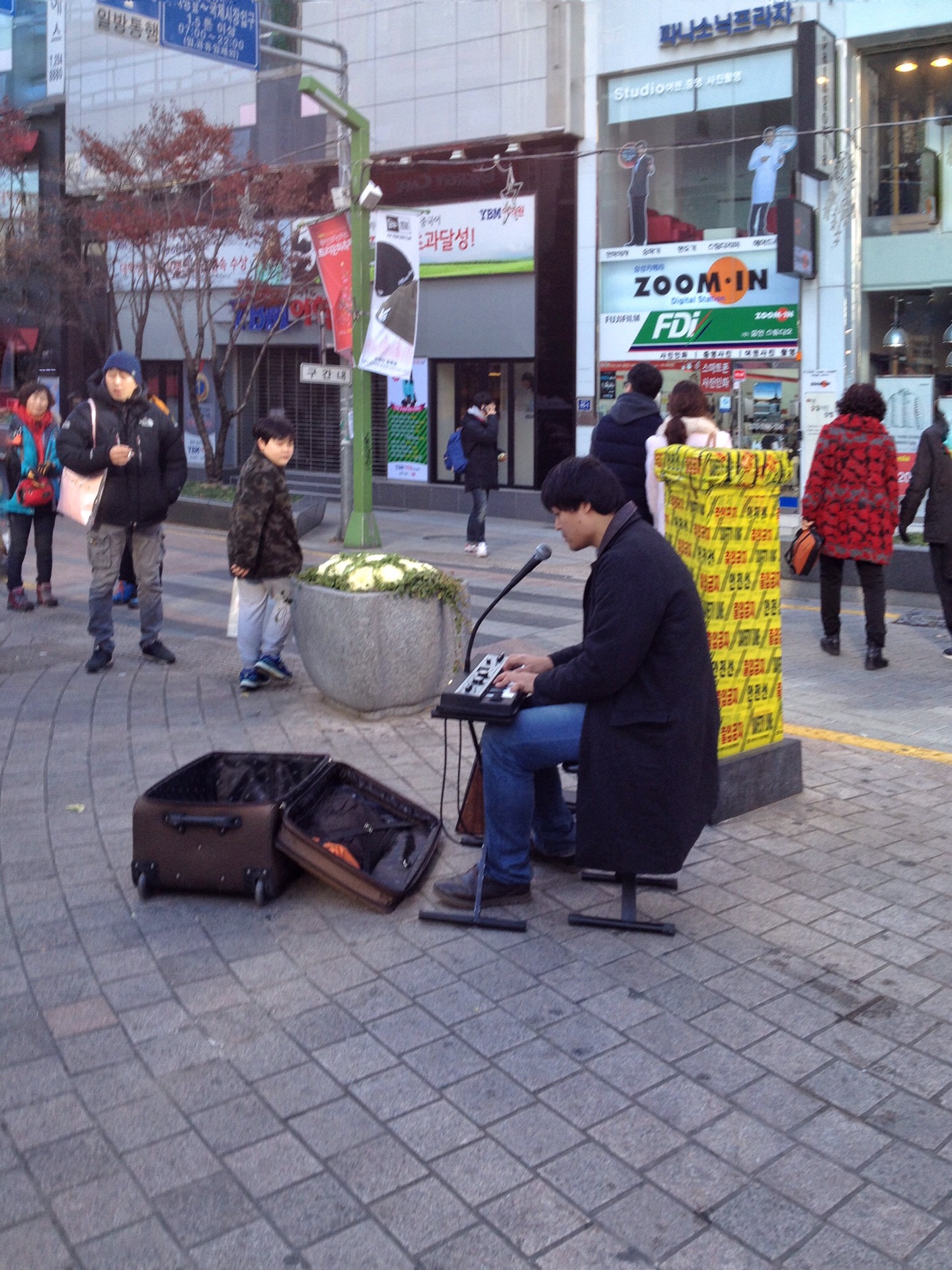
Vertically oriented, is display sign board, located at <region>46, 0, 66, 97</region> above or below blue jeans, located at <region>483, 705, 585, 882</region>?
above

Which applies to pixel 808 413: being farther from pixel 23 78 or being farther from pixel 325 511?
pixel 23 78

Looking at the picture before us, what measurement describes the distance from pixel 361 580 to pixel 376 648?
1.24ft

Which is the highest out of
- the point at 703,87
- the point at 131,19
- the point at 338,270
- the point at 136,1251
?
the point at 703,87

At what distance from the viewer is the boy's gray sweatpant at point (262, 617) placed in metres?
7.64

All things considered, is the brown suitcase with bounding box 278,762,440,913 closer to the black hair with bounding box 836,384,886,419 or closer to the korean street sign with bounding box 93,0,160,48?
the black hair with bounding box 836,384,886,419

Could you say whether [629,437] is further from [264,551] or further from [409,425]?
[409,425]

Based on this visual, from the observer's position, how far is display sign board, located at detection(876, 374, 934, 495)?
15.7 m

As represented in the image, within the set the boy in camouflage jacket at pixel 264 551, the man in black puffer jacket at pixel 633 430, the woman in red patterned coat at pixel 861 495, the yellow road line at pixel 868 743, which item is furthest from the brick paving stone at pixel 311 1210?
the woman in red patterned coat at pixel 861 495

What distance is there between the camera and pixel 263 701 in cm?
766

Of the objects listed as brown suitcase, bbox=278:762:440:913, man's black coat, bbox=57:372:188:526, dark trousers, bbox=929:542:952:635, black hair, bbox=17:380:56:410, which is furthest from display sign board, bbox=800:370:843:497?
brown suitcase, bbox=278:762:440:913

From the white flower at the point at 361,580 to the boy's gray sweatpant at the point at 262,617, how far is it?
58 centimetres

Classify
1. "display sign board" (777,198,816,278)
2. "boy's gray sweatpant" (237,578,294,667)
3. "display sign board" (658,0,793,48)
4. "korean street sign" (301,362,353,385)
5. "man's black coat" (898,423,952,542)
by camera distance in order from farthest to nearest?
"display sign board" (658,0,793,48)
"display sign board" (777,198,816,278)
"korean street sign" (301,362,353,385)
"man's black coat" (898,423,952,542)
"boy's gray sweatpant" (237,578,294,667)

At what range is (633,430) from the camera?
27.5 feet

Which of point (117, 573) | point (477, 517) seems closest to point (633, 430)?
point (117, 573)
